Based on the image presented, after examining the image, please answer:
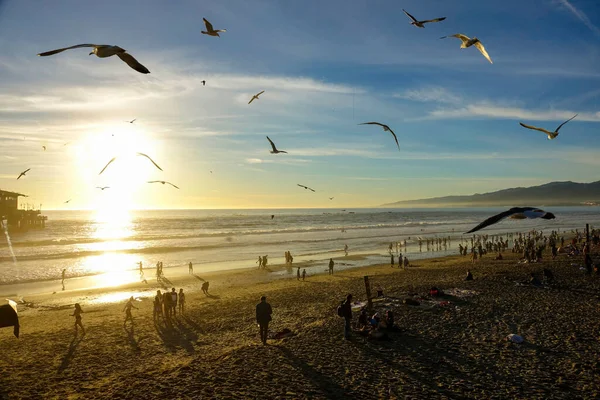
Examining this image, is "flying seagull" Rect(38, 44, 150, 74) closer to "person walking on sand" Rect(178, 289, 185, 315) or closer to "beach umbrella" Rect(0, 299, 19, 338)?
"beach umbrella" Rect(0, 299, 19, 338)

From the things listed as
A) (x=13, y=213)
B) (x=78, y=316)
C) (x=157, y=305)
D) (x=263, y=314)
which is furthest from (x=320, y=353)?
(x=13, y=213)

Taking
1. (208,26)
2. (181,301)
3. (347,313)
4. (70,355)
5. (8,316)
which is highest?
(208,26)

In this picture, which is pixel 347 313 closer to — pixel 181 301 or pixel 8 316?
pixel 181 301

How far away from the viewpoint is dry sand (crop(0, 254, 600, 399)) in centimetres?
873

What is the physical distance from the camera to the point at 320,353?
10820mm

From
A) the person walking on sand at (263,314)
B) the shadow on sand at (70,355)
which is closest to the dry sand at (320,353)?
the shadow on sand at (70,355)

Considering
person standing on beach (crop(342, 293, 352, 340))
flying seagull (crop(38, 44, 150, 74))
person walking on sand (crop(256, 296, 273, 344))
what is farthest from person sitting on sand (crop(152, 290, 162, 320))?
flying seagull (crop(38, 44, 150, 74))

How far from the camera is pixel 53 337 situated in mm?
14203

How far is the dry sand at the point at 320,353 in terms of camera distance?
8734 mm

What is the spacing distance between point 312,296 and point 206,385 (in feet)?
37.3

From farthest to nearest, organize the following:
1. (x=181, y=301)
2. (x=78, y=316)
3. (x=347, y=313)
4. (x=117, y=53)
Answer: (x=181, y=301)
(x=78, y=316)
(x=347, y=313)
(x=117, y=53)

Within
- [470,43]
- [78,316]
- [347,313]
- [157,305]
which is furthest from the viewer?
[157,305]

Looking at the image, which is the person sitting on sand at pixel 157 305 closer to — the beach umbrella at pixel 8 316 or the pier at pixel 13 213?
the beach umbrella at pixel 8 316

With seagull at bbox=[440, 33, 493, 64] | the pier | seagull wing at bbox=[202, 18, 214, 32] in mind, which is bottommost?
the pier
